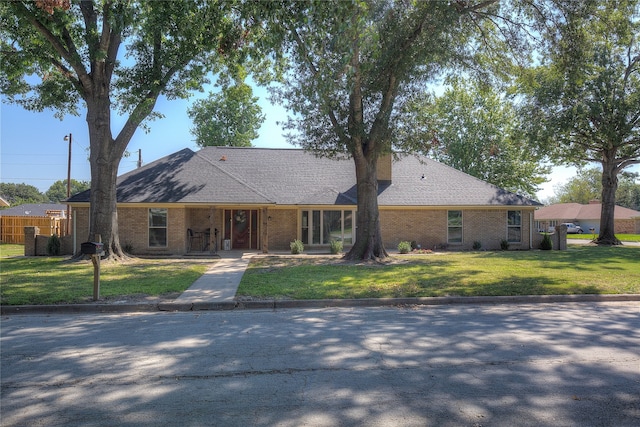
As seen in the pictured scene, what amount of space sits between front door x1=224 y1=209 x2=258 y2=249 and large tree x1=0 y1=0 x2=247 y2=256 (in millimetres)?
6776

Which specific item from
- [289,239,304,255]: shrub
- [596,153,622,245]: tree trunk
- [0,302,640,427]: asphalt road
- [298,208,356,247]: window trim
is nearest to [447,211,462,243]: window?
[298,208,356,247]: window trim

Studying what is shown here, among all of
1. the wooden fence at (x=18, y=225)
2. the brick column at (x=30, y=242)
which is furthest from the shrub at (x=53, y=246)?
the wooden fence at (x=18, y=225)

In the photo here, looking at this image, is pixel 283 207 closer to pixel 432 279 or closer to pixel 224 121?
pixel 432 279

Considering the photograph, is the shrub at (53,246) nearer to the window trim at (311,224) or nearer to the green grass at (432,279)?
the green grass at (432,279)

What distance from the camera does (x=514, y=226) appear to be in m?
24.6

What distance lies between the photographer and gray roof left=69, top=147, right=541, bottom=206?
66.6 ft

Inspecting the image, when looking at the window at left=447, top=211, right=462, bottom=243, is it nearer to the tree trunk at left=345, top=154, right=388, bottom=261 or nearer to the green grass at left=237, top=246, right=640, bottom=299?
the green grass at left=237, top=246, right=640, bottom=299

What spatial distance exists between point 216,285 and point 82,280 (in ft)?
12.0

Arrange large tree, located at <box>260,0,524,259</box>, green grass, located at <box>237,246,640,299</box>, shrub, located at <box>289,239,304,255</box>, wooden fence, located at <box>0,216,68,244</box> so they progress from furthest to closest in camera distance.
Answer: wooden fence, located at <box>0,216,68,244</box> < shrub, located at <box>289,239,304,255</box> < large tree, located at <box>260,0,524,259</box> < green grass, located at <box>237,246,640,299</box>

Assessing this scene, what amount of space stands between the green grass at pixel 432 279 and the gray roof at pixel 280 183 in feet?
21.0

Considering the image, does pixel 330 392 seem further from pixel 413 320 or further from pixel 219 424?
pixel 413 320

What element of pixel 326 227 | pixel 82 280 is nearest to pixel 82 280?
pixel 82 280

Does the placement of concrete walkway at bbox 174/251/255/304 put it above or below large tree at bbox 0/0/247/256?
below

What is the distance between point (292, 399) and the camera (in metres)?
4.09
